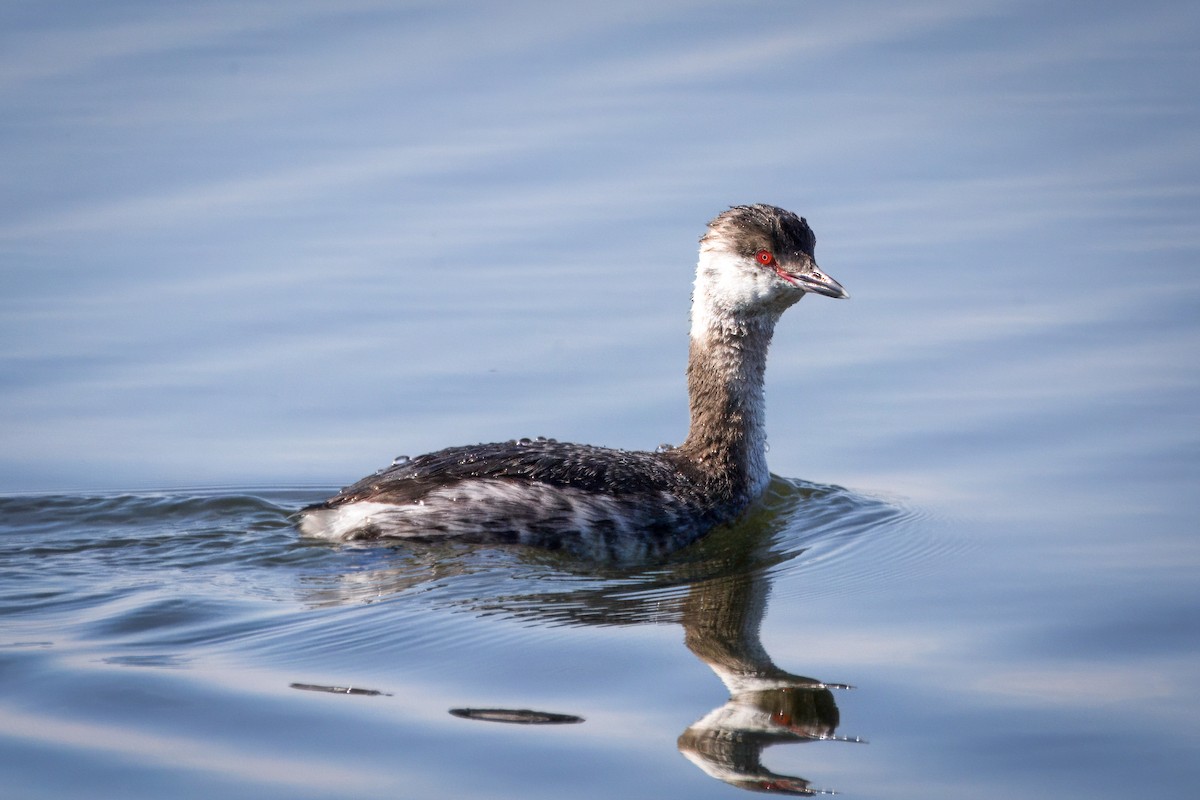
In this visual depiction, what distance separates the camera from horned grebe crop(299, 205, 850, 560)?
8586 mm

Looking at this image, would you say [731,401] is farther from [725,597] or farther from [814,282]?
[725,597]

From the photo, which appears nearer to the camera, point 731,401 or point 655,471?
point 655,471

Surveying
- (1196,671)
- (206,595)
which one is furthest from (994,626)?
(206,595)

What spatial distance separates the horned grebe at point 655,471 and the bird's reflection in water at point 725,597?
157 millimetres

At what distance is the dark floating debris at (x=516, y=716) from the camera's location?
6266 mm

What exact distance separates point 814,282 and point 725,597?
85.0 inches

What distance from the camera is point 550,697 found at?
654cm

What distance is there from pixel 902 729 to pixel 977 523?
2856mm

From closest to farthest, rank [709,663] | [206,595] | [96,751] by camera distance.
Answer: [96,751]
[709,663]
[206,595]

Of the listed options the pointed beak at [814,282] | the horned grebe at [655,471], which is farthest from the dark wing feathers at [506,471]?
the pointed beak at [814,282]

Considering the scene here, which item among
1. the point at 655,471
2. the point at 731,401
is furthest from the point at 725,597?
the point at 731,401

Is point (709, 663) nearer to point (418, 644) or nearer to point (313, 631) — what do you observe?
point (418, 644)

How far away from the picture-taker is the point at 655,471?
9133 mm

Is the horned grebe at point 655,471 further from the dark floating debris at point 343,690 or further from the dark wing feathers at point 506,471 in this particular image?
the dark floating debris at point 343,690
